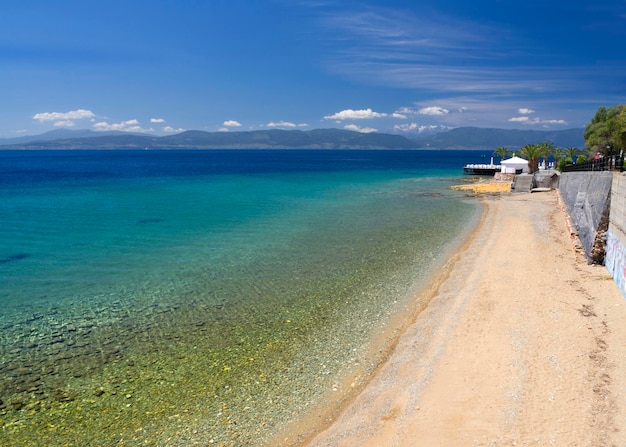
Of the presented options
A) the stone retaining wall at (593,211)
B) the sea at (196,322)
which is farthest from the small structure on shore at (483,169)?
the stone retaining wall at (593,211)

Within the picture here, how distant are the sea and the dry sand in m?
1.11

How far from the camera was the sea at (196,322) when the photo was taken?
31.6 ft

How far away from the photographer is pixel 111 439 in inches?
350

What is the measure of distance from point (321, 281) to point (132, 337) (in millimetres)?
7791

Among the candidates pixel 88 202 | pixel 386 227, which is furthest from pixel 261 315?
pixel 88 202

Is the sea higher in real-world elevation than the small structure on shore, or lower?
Result: lower

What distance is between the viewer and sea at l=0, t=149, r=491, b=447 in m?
9.63

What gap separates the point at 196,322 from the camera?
1453 cm

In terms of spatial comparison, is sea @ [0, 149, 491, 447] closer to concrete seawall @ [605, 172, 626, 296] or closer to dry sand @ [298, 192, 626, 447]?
dry sand @ [298, 192, 626, 447]

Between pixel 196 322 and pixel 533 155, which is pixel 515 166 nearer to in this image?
pixel 533 155

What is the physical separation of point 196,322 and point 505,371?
30.6 ft

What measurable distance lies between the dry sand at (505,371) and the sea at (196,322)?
111cm

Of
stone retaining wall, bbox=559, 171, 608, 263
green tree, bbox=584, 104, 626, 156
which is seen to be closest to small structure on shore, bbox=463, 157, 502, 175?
green tree, bbox=584, 104, 626, 156

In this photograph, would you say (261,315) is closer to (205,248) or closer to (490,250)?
(205,248)
